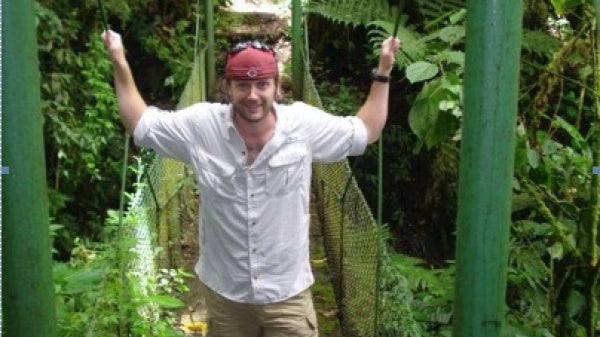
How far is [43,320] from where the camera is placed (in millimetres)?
1098

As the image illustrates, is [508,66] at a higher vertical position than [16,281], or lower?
higher

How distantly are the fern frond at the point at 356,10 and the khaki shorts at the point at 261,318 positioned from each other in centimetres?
315

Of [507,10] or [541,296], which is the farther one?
[541,296]

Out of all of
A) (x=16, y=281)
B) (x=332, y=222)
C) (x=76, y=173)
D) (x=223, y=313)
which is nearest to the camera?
(x=16, y=281)

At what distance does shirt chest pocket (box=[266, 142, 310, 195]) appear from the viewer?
172 centimetres

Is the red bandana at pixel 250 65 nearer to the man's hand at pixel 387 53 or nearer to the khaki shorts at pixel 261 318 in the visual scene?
the man's hand at pixel 387 53

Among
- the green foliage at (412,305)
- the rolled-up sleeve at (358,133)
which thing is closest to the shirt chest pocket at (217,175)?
the rolled-up sleeve at (358,133)

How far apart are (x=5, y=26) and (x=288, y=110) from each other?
834 mm

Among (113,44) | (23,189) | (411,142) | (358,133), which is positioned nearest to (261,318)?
(358,133)

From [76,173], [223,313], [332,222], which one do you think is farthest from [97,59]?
[223,313]

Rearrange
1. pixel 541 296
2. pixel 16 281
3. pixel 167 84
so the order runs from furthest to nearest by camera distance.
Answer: pixel 167 84, pixel 541 296, pixel 16 281

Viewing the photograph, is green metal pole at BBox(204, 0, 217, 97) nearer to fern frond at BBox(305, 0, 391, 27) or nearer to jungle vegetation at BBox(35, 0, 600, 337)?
jungle vegetation at BBox(35, 0, 600, 337)

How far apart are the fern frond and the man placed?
3147 mm

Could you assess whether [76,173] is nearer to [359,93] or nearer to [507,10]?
[359,93]
